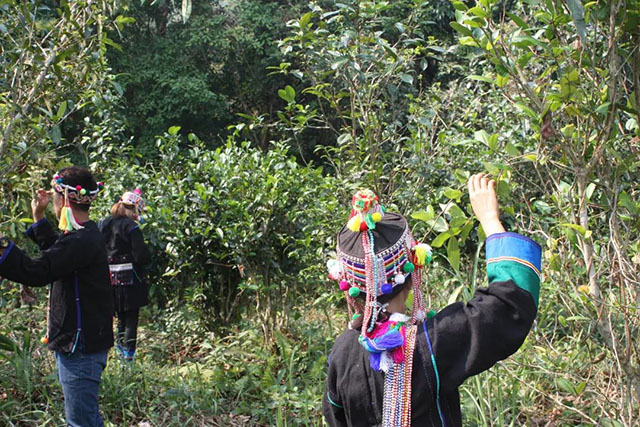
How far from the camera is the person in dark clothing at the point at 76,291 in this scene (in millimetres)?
3418

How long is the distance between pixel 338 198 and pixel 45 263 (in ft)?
6.99

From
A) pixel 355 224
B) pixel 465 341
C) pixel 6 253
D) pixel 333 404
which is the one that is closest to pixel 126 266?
pixel 6 253

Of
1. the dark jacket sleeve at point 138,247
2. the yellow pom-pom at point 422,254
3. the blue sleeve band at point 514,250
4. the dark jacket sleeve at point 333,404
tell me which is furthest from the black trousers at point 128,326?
the blue sleeve band at point 514,250

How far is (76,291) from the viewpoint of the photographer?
357 centimetres

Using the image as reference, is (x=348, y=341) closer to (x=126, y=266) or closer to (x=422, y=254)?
(x=422, y=254)

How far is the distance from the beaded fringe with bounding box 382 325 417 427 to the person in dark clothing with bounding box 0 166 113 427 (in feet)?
7.08

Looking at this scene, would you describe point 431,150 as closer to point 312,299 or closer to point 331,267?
point 312,299

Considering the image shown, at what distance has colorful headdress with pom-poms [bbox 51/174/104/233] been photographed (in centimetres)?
359

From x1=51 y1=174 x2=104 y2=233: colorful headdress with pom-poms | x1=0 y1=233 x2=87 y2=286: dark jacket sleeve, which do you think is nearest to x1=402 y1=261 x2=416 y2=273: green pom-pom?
x1=0 y1=233 x2=87 y2=286: dark jacket sleeve

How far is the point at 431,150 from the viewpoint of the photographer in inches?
177

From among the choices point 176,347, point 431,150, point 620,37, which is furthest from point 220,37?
point 620,37

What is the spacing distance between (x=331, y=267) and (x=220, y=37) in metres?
16.5

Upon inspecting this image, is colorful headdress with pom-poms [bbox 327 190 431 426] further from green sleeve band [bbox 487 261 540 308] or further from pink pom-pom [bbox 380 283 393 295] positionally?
green sleeve band [bbox 487 261 540 308]

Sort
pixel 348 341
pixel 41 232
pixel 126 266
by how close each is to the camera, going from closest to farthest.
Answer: pixel 348 341, pixel 41 232, pixel 126 266
